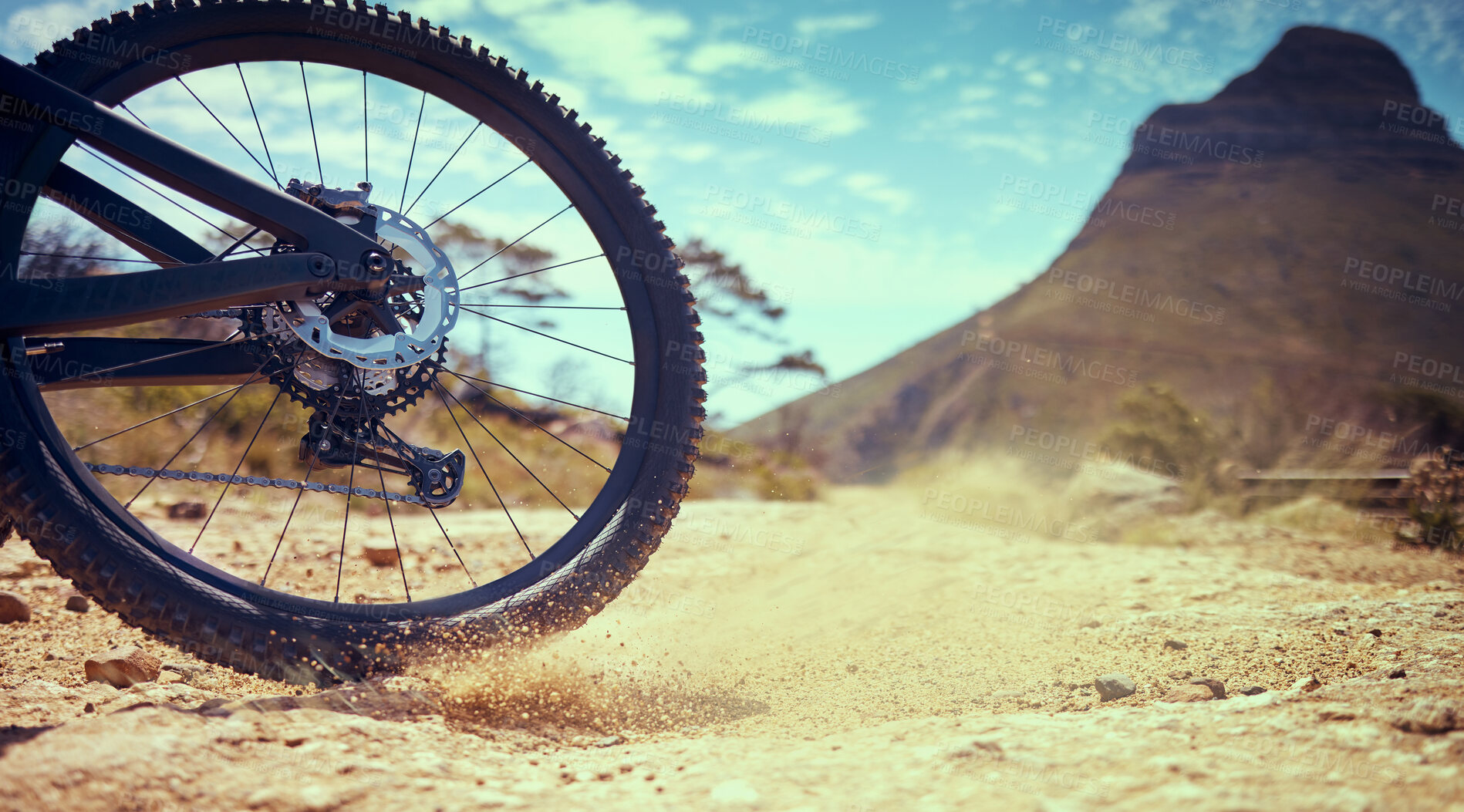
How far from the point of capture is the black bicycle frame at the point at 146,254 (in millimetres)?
2062

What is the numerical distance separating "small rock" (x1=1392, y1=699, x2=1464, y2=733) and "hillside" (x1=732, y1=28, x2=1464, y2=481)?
49.0 feet

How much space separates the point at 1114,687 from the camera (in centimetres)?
254

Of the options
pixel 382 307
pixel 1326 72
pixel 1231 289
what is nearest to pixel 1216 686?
pixel 382 307

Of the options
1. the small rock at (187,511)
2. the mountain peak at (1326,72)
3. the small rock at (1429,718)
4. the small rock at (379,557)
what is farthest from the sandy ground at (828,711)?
the mountain peak at (1326,72)

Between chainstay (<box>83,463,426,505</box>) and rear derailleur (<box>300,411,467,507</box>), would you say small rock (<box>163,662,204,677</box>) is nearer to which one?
chainstay (<box>83,463,426,505</box>)

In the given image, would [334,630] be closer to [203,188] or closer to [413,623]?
[413,623]

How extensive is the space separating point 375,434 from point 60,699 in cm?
120

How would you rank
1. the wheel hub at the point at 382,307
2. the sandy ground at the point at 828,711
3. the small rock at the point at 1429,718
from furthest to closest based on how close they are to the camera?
the wheel hub at the point at 382,307
the small rock at the point at 1429,718
the sandy ground at the point at 828,711

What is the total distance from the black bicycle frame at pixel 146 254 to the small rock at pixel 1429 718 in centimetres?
323

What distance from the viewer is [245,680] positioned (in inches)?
100

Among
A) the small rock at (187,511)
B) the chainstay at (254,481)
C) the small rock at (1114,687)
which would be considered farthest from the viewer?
the small rock at (187,511)

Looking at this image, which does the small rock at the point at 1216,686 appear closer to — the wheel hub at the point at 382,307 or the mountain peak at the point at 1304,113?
the wheel hub at the point at 382,307

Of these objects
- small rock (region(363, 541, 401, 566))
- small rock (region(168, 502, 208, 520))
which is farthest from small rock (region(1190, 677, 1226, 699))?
small rock (region(168, 502, 208, 520))

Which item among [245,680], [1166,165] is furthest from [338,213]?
[1166,165]
